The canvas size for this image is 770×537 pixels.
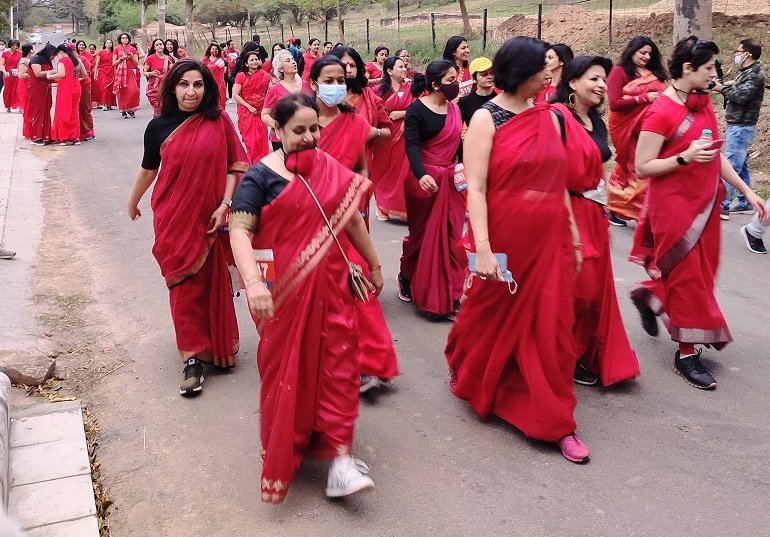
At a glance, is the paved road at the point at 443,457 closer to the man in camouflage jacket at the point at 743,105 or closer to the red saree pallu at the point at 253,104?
the man in camouflage jacket at the point at 743,105

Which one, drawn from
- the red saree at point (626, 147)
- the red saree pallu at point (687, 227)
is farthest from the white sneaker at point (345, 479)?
the red saree at point (626, 147)

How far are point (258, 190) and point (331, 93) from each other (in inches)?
63.2

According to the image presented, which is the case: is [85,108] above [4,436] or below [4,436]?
above

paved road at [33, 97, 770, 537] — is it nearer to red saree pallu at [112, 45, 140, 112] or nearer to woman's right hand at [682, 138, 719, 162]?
woman's right hand at [682, 138, 719, 162]

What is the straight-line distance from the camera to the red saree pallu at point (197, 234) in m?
4.30

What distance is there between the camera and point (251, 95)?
11.9 meters

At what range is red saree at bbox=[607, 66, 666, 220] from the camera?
737cm

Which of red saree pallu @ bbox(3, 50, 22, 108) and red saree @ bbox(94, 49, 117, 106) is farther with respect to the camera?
red saree pallu @ bbox(3, 50, 22, 108)

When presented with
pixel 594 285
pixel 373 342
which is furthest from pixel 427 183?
pixel 594 285

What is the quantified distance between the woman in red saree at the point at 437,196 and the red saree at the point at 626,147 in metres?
2.48

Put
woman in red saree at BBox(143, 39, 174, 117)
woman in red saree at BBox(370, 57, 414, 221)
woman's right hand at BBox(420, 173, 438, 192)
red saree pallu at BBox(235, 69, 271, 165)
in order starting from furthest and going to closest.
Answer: woman in red saree at BBox(143, 39, 174, 117) < red saree pallu at BBox(235, 69, 271, 165) < woman in red saree at BBox(370, 57, 414, 221) < woman's right hand at BBox(420, 173, 438, 192)

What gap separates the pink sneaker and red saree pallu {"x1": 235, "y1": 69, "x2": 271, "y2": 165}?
336 inches

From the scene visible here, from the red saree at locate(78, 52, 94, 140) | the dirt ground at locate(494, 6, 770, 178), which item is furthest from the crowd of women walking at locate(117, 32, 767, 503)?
the red saree at locate(78, 52, 94, 140)

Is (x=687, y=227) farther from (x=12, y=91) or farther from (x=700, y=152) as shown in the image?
(x=12, y=91)
